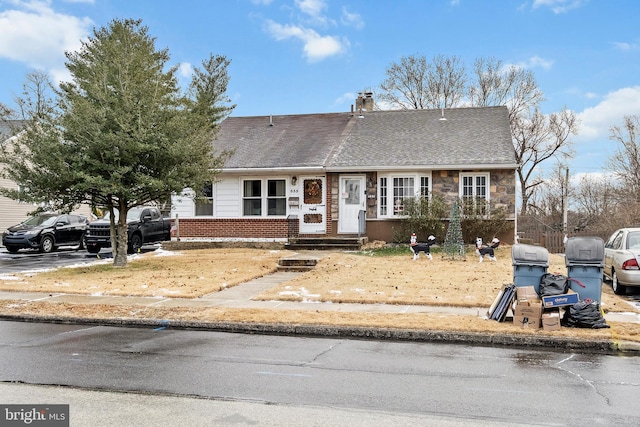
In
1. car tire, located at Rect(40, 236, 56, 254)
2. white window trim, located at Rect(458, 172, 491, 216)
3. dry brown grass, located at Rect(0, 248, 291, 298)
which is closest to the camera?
dry brown grass, located at Rect(0, 248, 291, 298)

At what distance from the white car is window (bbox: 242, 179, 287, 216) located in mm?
12073

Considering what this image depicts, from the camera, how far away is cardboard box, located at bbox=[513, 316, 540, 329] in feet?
27.9

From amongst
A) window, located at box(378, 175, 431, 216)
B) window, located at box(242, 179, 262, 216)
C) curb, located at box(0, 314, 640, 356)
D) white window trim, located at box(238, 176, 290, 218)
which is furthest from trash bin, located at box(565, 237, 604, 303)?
window, located at box(242, 179, 262, 216)

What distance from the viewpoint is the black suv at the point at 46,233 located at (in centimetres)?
2402

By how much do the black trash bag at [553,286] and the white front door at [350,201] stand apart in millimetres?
12568

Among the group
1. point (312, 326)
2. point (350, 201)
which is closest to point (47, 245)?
point (350, 201)

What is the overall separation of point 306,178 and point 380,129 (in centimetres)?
442

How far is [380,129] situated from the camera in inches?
958

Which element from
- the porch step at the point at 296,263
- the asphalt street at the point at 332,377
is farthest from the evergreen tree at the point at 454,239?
the asphalt street at the point at 332,377

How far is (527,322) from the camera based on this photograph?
8.57m

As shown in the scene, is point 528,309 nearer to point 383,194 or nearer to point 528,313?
point 528,313

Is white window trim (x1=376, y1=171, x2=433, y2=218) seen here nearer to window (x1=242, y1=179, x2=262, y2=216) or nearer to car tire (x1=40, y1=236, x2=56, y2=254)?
window (x1=242, y1=179, x2=262, y2=216)

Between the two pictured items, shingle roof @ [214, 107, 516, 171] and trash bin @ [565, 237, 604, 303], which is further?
shingle roof @ [214, 107, 516, 171]

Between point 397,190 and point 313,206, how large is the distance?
3.23 m
